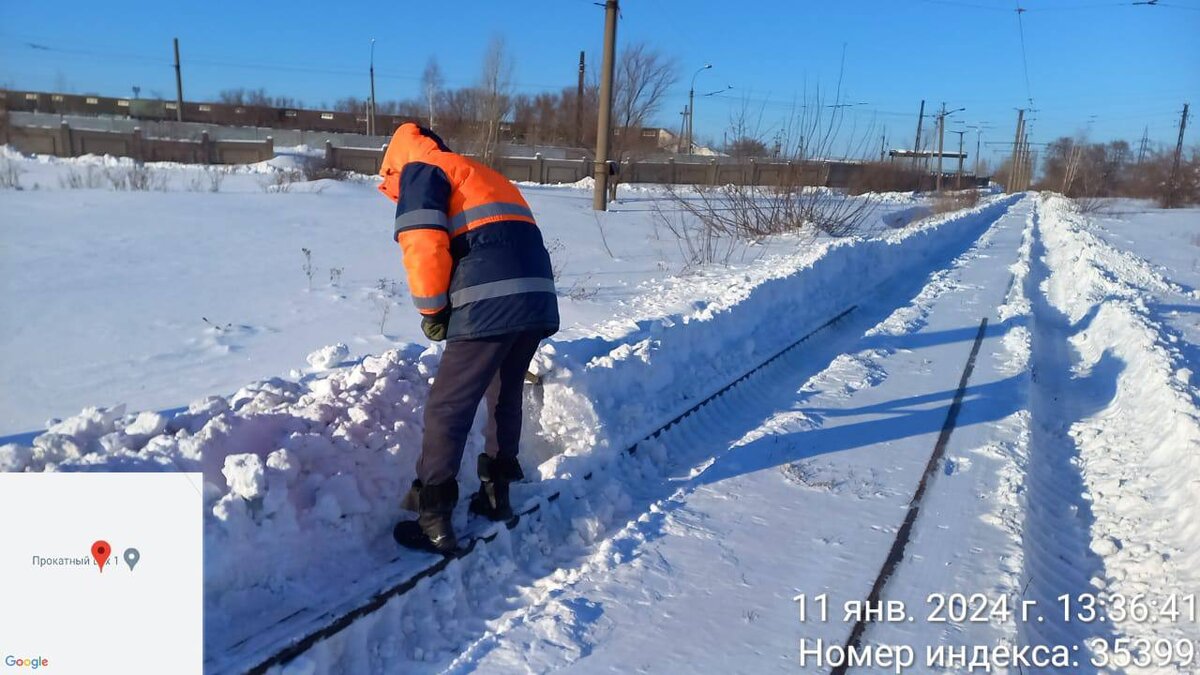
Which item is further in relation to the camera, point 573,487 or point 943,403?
point 943,403

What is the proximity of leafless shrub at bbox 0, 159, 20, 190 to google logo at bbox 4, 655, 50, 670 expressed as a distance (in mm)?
15803

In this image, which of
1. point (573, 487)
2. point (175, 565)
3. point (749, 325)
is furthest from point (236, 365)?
point (749, 325)

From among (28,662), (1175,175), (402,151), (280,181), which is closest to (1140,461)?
(402,151)

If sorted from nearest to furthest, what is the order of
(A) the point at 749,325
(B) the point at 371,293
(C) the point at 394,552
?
1. (C) the point at 394,552
2. (A) the point at 749,325
3. (B) the point at 371,293

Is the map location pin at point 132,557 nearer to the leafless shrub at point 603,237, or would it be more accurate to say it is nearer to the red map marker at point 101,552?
the red map marker at point 101,552

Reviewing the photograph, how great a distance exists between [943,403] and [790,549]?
Answer: 11.4 feet

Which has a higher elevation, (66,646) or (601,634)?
(66,646)

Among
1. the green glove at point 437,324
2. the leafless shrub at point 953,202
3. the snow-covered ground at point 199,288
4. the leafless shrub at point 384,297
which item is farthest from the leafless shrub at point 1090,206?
the green glove at point 437,324

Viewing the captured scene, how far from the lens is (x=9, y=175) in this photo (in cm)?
1669

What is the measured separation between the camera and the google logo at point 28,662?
2.67 meters

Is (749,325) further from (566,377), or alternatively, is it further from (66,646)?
(66,646)

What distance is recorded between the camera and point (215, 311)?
808 centimetres

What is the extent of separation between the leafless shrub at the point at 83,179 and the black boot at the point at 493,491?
17.4 m

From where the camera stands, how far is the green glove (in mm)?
3619
